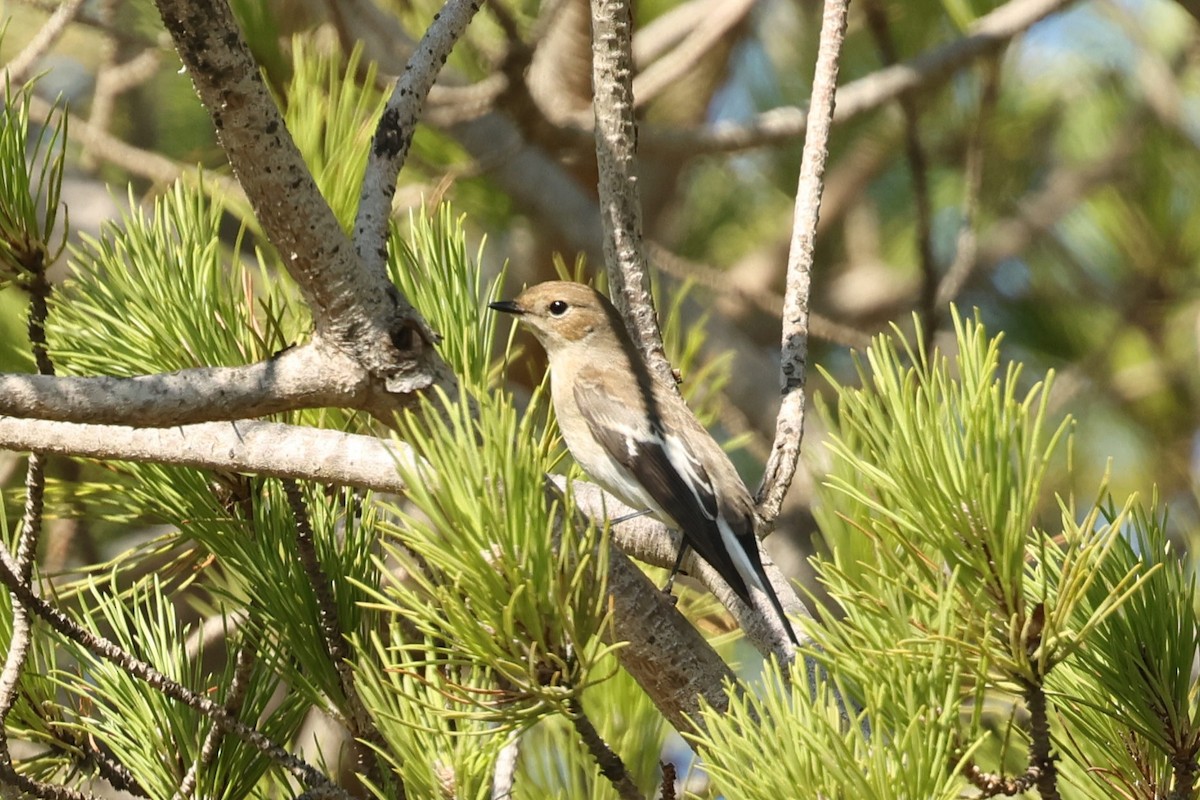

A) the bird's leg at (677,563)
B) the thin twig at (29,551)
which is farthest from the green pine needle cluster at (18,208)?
the bird's leg at (677,563)

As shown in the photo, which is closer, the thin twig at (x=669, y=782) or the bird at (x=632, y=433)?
the thin twig at (x=669, y=782)

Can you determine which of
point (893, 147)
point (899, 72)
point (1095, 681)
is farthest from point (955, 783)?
point (893, 147)

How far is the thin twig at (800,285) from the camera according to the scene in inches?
62.7

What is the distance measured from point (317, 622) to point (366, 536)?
13 cm

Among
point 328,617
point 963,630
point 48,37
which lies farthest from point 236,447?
point 48,37

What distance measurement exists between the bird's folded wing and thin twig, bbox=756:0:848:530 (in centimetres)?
44

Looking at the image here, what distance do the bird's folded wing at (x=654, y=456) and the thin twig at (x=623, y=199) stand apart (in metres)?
0.43

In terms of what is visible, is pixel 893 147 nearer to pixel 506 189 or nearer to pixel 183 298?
pixel 506 189

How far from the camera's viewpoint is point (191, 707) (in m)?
1.43

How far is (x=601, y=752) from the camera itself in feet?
3.66

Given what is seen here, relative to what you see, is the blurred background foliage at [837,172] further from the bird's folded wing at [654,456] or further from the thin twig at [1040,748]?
the thin twig at [1040,748]

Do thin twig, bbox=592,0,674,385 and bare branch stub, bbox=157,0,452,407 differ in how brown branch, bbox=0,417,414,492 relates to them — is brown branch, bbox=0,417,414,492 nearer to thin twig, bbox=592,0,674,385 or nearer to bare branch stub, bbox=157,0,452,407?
bare branch stub, bbox=157,0,452,407

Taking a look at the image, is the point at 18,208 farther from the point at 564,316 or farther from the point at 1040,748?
the point at 564,316

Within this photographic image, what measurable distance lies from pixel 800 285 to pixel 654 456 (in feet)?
3.36
